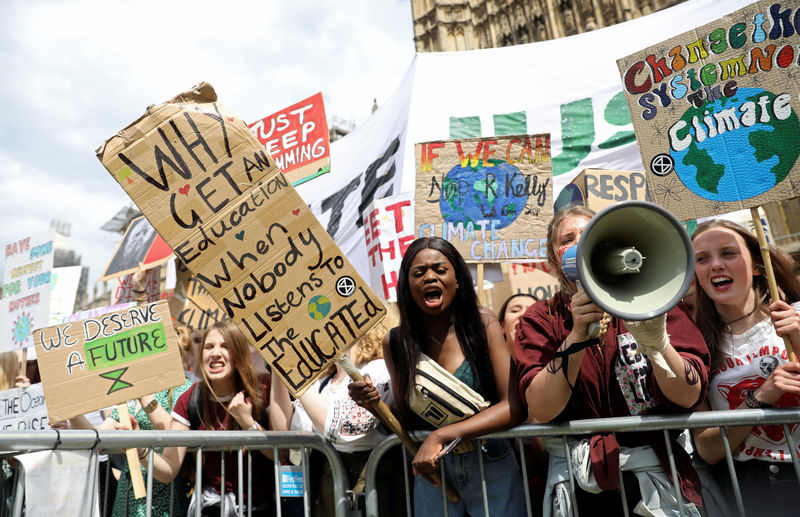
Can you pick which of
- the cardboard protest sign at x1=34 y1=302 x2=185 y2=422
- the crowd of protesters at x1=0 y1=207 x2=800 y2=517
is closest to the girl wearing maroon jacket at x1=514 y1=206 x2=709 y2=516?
the crowd of protesters at x1=0 y1=207 x2=800 y2=517

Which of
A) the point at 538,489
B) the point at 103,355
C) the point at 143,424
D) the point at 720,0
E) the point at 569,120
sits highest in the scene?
the point at 720,0

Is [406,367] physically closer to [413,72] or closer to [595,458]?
[595,458]

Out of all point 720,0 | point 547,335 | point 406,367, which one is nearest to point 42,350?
point 406,367

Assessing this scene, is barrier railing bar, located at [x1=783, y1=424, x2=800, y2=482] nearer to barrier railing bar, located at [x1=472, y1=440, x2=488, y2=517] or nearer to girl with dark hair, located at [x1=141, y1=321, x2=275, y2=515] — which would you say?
barrier railing bar, located at [x1=472, y1=440, x2=488, y2=517]

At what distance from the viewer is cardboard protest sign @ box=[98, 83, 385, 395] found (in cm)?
224

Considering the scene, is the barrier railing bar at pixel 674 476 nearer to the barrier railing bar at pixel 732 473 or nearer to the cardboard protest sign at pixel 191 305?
the barrier railing bar at pixel 732 473

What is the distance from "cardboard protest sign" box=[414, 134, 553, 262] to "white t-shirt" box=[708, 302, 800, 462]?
195cm

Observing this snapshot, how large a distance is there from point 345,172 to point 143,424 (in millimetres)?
4806

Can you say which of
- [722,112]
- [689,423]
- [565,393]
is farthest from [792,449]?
[722,112]

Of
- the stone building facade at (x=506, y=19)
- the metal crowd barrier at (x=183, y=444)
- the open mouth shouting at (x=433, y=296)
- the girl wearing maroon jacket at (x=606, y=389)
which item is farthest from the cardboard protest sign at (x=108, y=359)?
the stone building facade at (x=506, y=19)

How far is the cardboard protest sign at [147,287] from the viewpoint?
5.76 m

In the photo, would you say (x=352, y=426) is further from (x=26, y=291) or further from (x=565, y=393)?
(x=26, y=291)

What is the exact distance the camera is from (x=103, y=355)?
2883 mm

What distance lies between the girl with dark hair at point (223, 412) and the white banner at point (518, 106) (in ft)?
10.8
